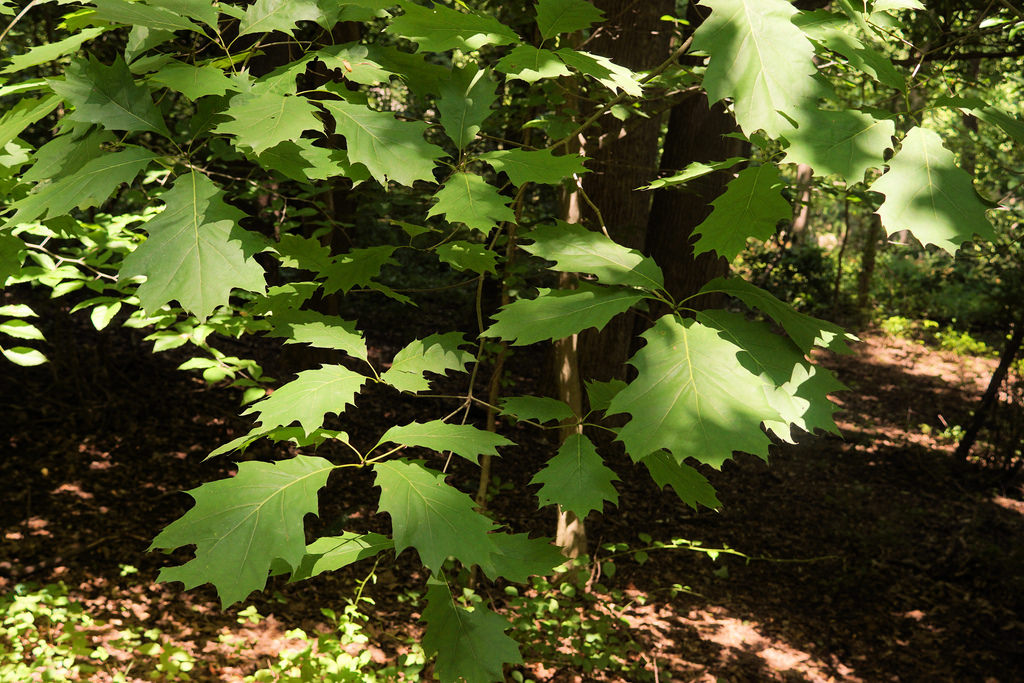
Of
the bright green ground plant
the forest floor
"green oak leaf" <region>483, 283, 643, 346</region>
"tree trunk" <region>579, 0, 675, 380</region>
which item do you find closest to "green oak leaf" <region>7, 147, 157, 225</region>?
the bright green ground plant

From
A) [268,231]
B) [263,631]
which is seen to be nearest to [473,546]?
[263,631]

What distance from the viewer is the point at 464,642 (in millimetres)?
1488

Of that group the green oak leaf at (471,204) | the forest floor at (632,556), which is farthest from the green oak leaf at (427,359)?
the forest floor at (632,556)

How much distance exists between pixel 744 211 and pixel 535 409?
0.57 m

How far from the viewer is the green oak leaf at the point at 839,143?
112 cm

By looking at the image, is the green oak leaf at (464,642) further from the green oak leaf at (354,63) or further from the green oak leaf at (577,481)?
the green oak leaf at (354,63)

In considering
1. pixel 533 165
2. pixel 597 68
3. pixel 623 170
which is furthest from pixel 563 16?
pixel 623 170

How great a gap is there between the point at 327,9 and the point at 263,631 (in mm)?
3619

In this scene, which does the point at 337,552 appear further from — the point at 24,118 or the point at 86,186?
the point at 24,118

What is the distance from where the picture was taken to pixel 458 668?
1.46 m

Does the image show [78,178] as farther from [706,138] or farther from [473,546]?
[706,138]

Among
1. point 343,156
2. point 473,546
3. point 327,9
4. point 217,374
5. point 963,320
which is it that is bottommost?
point 963,320

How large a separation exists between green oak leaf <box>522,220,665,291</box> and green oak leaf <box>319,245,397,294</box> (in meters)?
0.45

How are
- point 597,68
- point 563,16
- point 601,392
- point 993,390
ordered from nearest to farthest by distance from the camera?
1. point 597,68
2. point 563,16
3. point 601,392
4. point 993,390
